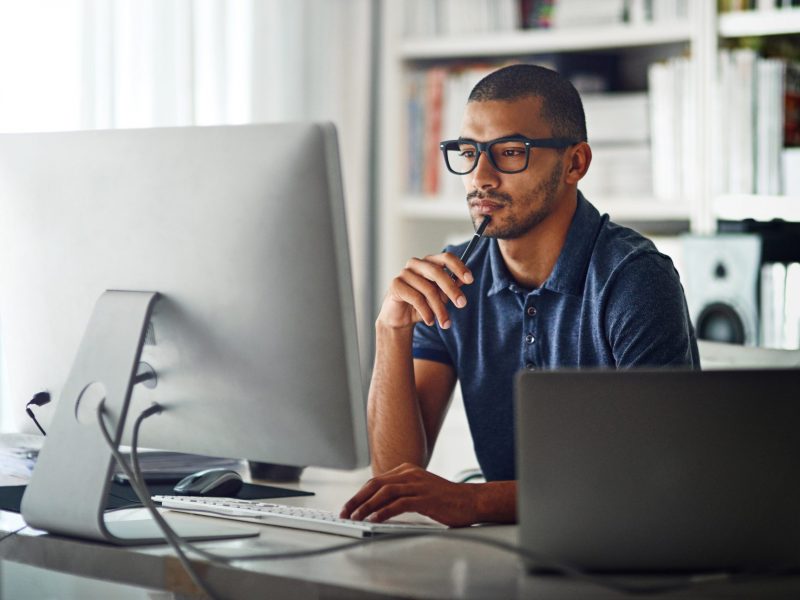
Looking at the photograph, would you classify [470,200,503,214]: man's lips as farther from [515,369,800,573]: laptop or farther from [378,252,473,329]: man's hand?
[515,369,800,573]: laptop

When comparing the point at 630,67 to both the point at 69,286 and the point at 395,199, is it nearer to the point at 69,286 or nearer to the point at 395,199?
the point at 395,199

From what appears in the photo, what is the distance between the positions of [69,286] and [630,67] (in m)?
2.14

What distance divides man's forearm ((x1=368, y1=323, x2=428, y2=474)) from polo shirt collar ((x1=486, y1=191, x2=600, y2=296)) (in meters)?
0.23

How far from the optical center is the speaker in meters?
2.53

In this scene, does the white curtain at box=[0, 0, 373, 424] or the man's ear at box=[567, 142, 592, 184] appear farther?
the white curtain at box=[0, 0, 373, 424]

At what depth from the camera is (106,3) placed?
8.15 ft

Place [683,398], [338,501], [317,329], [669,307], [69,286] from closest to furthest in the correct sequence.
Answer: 1. [683,398]
2. [317,329]
3. [69,286]
4. [338,501]
5. [669,307]

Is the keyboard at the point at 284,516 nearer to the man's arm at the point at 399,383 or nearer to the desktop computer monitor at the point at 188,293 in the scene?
the desktop computer monitor at the point at 188,293

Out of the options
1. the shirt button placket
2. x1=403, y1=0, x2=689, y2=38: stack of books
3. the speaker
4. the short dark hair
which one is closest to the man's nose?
the short dark hair

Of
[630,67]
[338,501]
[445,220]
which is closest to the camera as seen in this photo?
[338,501]

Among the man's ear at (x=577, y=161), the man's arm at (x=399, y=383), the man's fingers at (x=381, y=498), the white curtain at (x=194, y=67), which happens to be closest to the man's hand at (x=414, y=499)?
the man's fingers at (x=381, y=498)

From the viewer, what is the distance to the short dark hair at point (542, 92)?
173 centimetres

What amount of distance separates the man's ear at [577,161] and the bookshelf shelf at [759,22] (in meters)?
1.03

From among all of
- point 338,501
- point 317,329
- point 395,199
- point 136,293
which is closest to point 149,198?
point 136,293
